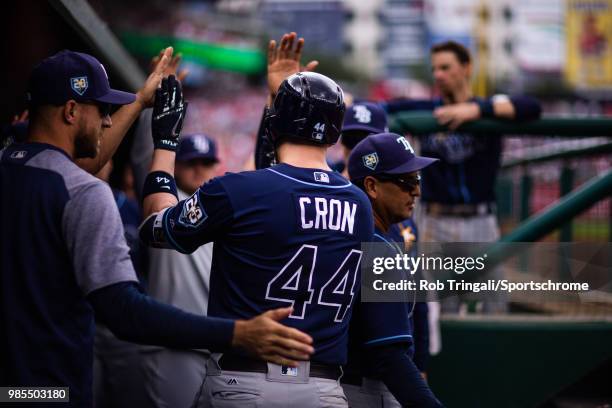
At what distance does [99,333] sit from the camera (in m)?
4.88

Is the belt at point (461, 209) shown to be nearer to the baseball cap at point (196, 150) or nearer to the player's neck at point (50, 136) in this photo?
the baseball cap at point (196, 150)

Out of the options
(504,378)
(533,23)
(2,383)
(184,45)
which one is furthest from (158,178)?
(533,23)

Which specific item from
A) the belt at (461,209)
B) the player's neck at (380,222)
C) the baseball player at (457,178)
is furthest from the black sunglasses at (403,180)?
the belt at (461,209)

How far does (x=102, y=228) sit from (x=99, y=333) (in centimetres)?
252

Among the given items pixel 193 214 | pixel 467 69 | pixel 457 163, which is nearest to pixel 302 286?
pixel 193 214

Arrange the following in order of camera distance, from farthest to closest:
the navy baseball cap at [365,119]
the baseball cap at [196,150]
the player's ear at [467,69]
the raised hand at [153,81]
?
the player's ear at [467,69] < the baseball cap at [196,150] < the navy baseball cap at [365,119] < the raised hand at [153,81]

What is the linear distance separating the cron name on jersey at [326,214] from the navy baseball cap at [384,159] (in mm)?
544

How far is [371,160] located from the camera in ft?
11.6

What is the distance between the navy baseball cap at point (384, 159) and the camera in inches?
137

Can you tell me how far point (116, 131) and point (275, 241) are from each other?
3.39 ft

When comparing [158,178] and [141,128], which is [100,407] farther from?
[158,178]

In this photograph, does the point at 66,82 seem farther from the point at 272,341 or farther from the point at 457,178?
the point at 457,178

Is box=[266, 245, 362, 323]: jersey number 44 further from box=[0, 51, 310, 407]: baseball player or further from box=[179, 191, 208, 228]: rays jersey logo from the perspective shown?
box=[0, 51, 310, 407]: baseball player

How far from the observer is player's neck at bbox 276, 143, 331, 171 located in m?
2.99
